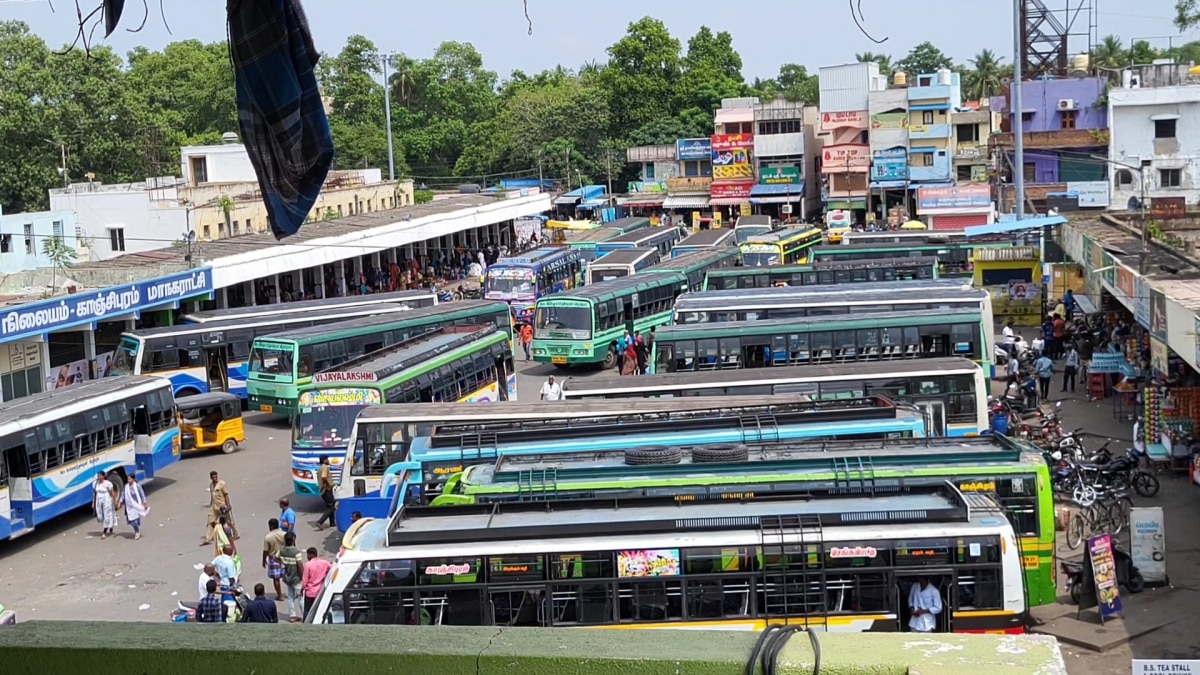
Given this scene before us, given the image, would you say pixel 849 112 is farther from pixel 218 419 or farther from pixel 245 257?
pixel 218 419

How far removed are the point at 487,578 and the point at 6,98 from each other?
50563 mm

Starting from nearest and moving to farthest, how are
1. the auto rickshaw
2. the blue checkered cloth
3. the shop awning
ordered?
the blue checkered cloth < the auto rickshaw < the shop awning

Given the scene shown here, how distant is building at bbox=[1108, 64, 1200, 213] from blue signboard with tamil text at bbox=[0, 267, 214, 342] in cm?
2665

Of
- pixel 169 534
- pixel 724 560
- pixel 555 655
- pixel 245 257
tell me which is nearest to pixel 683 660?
pixel 555 655

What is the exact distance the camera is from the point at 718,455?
12.1 meters

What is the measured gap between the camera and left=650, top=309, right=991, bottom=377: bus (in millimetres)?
21016

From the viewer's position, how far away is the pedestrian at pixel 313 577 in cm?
1248

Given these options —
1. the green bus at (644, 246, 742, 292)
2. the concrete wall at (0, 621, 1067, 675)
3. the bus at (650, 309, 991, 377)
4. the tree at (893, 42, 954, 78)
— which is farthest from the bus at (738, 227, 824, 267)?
the tree at (893, 42, 954, 78)

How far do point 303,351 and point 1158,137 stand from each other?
29134 mm

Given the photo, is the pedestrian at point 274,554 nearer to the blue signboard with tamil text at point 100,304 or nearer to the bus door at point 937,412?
the bus door at point 937,412

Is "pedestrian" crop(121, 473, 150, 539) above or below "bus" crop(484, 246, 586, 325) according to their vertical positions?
below

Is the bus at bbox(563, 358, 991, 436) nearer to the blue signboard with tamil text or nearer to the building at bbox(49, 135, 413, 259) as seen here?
the blue signboard with tamil text

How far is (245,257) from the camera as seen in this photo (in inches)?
1289

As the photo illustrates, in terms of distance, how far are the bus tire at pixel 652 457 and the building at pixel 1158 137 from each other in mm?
31928
